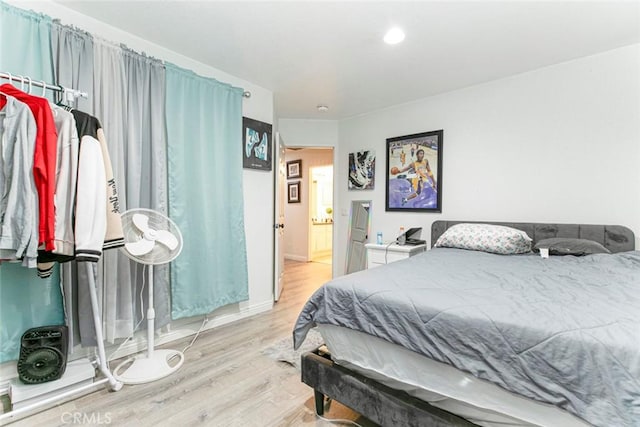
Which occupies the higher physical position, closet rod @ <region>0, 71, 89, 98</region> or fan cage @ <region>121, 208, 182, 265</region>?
closet rod @ <region>0, 71, 89, 98</region>

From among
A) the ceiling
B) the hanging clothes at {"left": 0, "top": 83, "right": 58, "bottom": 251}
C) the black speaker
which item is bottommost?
the black speaker

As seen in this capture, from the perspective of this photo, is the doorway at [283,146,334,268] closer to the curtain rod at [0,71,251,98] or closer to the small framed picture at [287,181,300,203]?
the small framed picture at [287,181,300,203]

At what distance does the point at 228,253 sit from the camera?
2785 millimetres

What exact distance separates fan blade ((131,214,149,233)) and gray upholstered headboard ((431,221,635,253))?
317 cm

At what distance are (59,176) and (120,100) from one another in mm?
861

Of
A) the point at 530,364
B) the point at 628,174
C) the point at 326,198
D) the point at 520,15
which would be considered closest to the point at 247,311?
the point at 530,364

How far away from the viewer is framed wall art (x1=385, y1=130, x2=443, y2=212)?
347 centimetres

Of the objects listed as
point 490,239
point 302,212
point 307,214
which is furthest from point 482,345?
point 302,212

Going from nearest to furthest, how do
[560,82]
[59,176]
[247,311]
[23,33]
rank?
[59,176] → [23,33] → [560,82] → [247,311]

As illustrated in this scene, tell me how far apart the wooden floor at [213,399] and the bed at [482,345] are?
24 centimetres

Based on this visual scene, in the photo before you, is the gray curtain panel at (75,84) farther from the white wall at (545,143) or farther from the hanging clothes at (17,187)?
the white wall at (545,143)

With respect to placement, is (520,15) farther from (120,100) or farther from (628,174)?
(120,100)

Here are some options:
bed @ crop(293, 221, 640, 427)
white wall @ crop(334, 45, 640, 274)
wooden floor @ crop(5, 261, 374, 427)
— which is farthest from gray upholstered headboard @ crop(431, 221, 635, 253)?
wooden floor @ crop(5, 261, 374, 427)

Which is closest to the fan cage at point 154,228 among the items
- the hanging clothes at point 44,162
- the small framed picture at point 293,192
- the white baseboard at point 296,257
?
the hanging clothes at point 44,162
